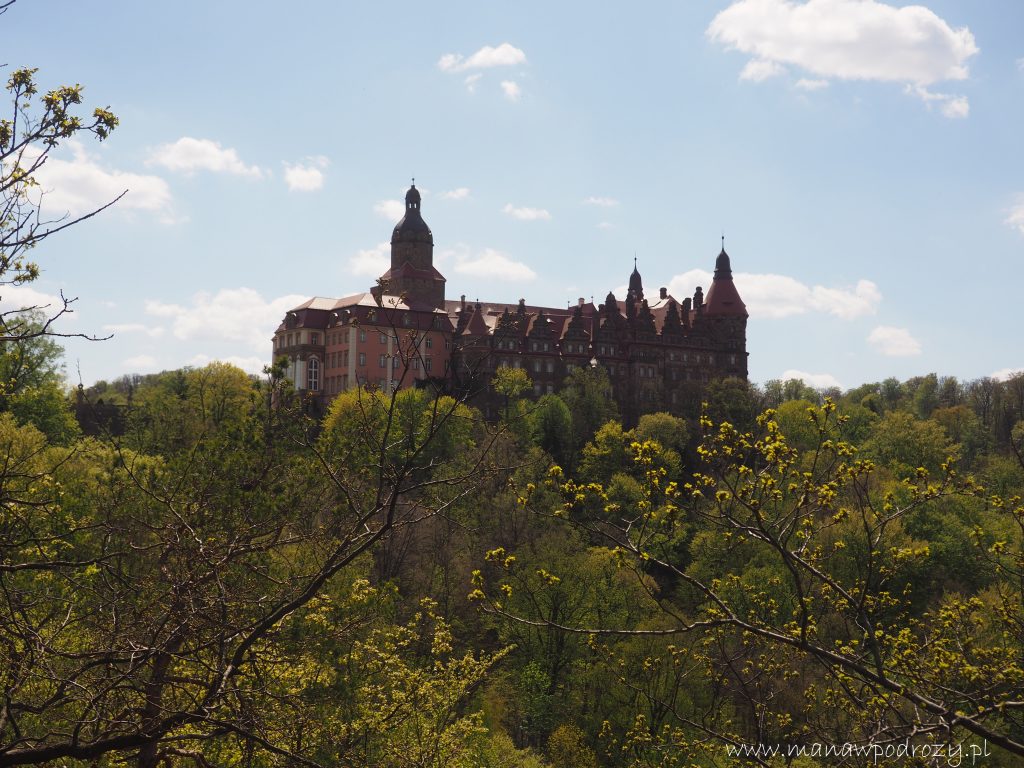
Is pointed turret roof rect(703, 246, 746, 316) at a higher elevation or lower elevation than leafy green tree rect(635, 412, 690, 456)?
higher

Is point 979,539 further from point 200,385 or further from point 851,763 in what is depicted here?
point 200,385

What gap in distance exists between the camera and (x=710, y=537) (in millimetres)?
47656

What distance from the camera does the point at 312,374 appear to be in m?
77.5

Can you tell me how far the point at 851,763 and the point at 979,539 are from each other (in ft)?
8.41

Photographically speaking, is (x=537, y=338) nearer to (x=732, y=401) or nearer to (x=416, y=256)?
(x=416, y=256)

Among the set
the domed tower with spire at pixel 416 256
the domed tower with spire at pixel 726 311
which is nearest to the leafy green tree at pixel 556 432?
the domed tower with spire at pixel 416 256

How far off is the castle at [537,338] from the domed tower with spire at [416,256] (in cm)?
9

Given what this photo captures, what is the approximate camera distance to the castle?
2980 inches

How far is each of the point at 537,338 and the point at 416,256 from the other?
13.2 meters

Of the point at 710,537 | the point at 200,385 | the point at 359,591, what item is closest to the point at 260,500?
the point at 359,591

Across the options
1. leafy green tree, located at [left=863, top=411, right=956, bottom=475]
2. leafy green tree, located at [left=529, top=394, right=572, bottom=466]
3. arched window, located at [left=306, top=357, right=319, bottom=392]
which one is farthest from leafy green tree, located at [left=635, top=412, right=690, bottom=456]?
arched window, located at [left=306, top=357, right=319, bottom=392]

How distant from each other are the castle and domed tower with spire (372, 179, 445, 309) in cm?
9

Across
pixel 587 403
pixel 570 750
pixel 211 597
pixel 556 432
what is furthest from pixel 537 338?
pixel 211 597

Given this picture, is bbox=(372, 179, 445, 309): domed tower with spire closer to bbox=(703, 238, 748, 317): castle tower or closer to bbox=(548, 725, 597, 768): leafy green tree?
bbox=(703, 238, 748, 317): castle tower
